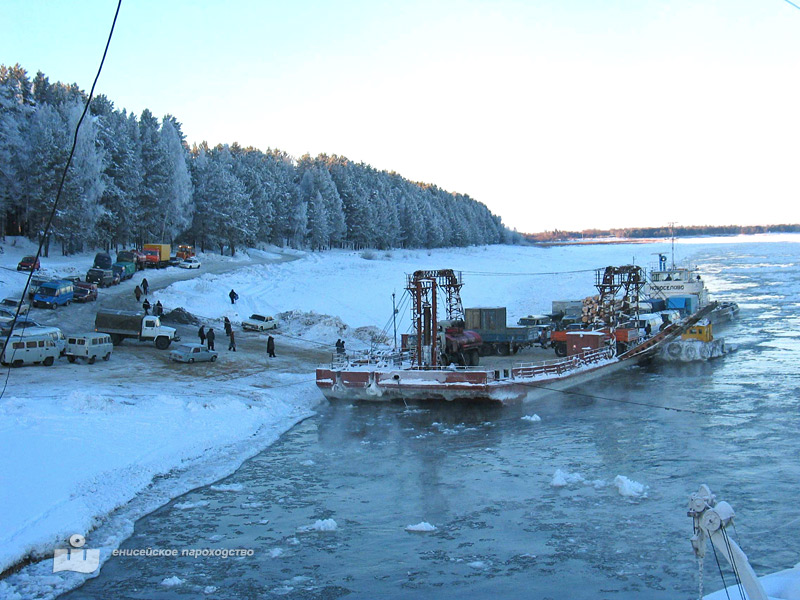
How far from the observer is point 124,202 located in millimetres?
59594

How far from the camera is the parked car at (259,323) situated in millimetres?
41406

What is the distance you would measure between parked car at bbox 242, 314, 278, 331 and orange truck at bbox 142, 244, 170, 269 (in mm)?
18266

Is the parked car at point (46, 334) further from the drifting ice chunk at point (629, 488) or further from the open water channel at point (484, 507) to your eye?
the drifting ice chunk at point (629, 488)

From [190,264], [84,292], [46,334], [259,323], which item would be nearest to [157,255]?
[190,264]

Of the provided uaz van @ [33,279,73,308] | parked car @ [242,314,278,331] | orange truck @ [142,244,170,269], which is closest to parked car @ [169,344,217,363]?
parked car @ [242,314,278,331]

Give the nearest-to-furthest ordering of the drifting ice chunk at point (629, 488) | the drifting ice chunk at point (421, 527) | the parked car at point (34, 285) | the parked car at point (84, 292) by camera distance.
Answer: the drifting ice chunk at point (421, 527)
the drifting ice chunk at point (629, 488)
the parked car at point (34, 285)
the parked car at point (84, 292)

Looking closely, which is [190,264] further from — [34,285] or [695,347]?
[695,347]

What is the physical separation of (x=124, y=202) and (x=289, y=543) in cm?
5236

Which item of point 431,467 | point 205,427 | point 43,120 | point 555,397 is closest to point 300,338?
point 555,397

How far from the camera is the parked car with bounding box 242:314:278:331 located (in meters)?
41.4

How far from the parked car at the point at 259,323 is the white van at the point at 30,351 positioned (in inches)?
546

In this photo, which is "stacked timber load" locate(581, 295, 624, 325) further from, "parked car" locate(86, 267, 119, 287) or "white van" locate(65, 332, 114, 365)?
"parked car" locate(86, 267, 119, 287)

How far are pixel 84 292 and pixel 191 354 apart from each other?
14.0 metres

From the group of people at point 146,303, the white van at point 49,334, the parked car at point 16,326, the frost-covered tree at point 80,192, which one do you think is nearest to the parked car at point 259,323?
the group of people at point 146,303
